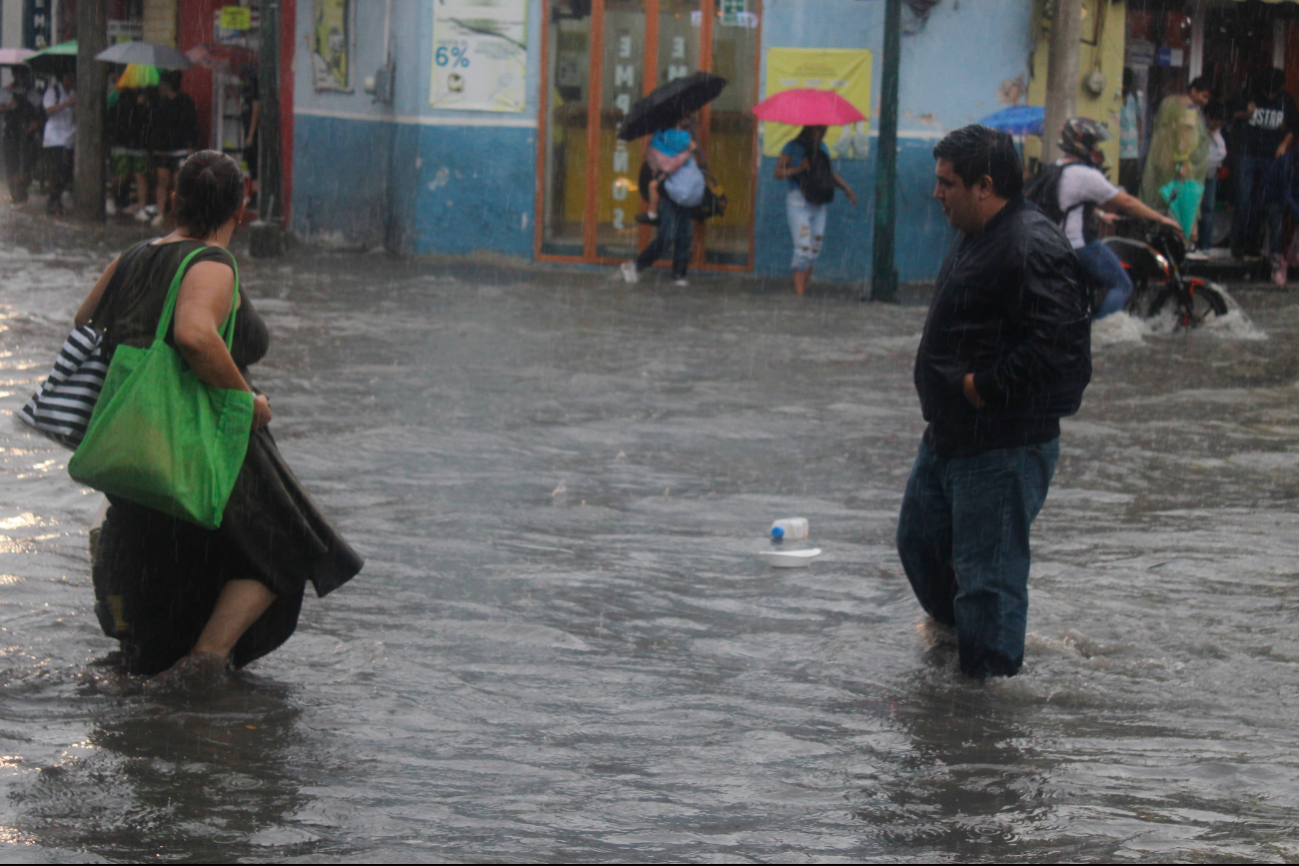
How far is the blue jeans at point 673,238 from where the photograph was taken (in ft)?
54.7

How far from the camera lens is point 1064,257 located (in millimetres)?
5004

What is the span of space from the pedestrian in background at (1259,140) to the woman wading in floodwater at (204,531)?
51.8 feet

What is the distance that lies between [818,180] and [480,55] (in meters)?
4.47

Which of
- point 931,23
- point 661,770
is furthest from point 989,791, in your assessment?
point 931,23

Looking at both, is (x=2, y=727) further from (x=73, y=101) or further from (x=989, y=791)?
(x=73, y=101)

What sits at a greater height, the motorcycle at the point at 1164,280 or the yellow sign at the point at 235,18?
the yellow sign at the point at 235,18

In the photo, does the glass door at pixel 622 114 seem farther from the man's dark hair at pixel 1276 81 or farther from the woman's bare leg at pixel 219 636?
the woman's bare leg at pixel 219 636

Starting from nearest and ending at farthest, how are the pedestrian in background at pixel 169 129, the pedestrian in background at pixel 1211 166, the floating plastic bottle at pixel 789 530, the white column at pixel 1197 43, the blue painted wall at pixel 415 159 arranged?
1. the floating plastic bottle at pixel 789 530
2. the blue painted wall at pixel 415 159
3. the pedestrian in background at pixel 1211 166
4. the white column at pixel 1197 43
5. the pedestrian in background at pixel 169 129

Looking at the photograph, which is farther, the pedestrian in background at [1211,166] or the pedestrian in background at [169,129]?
the pedestrian in background at [169,129]

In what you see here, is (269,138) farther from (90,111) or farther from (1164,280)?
(1164,280)

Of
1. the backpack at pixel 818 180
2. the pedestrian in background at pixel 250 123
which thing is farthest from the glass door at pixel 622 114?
the pedestrian in background at pixel 250 123

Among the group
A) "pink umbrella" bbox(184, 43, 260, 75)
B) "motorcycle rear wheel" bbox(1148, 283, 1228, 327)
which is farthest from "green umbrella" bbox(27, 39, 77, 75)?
"motorcycle rear wheel" bbox(1148, 283, 1228, 327)

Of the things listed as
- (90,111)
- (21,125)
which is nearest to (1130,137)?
(90,111)

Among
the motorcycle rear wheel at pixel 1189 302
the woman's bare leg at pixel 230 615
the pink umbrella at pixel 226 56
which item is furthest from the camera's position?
the pink umbrella at pixel 226 56
